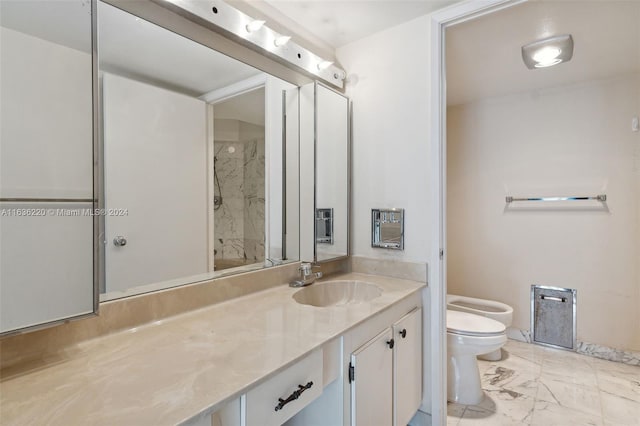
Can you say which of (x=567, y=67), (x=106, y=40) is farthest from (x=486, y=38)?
(x=106, y=40)

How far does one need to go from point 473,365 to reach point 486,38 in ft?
6.27

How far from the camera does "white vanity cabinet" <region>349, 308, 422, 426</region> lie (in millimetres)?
1114

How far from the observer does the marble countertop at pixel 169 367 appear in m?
0.59

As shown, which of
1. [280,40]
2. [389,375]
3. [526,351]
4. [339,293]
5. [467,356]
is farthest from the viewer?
[526,351]

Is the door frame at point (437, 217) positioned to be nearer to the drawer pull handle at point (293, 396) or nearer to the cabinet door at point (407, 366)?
the cabinet door at point (407, 366)

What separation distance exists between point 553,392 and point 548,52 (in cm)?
210

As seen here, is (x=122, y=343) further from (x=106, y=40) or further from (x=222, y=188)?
(x=106, y=40)

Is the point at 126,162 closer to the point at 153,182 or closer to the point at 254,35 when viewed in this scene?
the point at 153,182

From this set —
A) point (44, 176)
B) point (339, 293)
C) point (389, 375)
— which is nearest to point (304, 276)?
point (339, 293)

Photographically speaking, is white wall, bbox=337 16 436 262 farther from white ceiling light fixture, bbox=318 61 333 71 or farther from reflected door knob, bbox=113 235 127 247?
reflected door knob, bbox=113 235 127 247

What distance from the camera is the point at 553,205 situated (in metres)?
2.53

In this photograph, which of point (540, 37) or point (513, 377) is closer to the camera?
point (540, 37)

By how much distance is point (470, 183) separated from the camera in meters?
2.95

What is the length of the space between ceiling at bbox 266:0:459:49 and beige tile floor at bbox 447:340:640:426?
219cm
